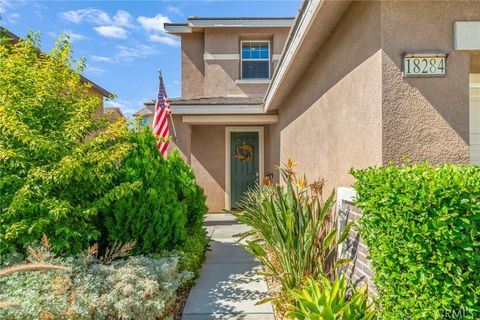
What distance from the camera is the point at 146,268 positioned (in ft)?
10.7

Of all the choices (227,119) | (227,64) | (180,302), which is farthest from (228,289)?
(227,64)

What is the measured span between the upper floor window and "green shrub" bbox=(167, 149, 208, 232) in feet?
18.4

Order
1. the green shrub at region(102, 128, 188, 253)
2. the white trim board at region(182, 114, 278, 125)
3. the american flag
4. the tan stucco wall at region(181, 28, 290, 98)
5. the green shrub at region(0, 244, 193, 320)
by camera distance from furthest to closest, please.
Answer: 1. the tan stucco wall at region(181, 28, 290, 98)
2. the white trim board at region(182, 114, 278, 125)
3. the american flag
4. the green shrub at region(102, 128, 188, 253)
5. the green shrub at region(0, 244, 193, 320)

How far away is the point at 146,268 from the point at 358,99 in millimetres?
3143

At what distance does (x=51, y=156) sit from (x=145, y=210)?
4.40ft

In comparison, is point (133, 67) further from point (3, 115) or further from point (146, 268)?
point (146, 268)

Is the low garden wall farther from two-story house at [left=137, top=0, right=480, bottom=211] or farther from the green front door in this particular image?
the green front door

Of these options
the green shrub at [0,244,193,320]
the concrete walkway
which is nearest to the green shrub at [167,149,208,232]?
the concrete walkway

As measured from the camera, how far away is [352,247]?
10.0ft

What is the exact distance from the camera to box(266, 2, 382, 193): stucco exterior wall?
261 cm

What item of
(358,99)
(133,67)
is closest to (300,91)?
(358,99)

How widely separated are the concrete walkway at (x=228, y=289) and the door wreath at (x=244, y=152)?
4057 mm

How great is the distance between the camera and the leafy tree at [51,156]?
3197 millimetres

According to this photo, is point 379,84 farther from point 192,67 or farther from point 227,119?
point 192,67
